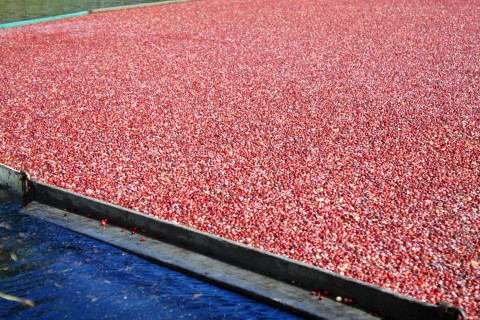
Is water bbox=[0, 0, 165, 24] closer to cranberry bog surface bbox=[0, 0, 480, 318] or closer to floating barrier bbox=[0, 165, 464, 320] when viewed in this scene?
cranberry bog surface bbox=[0, 0, 480, 318]

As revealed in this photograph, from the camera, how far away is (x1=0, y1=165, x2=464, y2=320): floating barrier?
4066 mm

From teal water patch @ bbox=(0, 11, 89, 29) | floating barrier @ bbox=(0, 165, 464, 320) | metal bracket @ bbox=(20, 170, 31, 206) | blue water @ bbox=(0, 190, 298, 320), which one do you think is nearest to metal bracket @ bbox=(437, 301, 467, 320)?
floating barrier @ bbox=(0, 165, 464, 320)

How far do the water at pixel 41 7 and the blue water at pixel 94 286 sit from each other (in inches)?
481

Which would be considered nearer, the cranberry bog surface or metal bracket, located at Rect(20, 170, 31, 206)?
the cranberry bog surface

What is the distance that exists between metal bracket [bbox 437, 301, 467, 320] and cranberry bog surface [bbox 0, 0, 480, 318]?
0.33 m

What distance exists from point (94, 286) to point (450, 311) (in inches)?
97.0

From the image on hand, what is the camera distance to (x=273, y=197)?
18.5 feet

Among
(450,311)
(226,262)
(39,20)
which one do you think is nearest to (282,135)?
(226,262)

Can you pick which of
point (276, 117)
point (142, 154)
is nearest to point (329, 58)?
point (276, 117)

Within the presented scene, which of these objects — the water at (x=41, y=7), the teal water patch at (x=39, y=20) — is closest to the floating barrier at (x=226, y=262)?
the teal water patch at (x=39, y=20)

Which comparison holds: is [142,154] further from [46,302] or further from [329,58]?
[329,58]

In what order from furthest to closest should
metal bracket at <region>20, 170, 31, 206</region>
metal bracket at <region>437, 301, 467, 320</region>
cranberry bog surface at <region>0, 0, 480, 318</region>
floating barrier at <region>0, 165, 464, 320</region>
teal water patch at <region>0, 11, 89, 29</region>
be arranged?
teal water patch at <region>0, 11, 89, 29</region>, metal bracket at <region>20, 170, 31, 206</region>, cranberry bog surface at <region>0, 0, 480, 318</region>, floating barrier at <region>0, 165, 464, 320</region>, metal bracket at <region>437, 301, 467, 320</region>

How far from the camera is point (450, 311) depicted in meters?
3.69

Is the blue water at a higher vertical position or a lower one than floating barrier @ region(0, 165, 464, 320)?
lower
